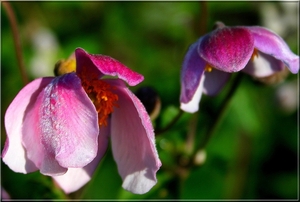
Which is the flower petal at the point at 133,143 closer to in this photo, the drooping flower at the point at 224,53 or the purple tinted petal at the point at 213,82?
the drooping flower at the point at 224,53

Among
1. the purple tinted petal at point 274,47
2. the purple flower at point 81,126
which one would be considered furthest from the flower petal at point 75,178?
the purple tinted petal at point 274,47

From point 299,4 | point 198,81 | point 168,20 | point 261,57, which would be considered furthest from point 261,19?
point 198,81

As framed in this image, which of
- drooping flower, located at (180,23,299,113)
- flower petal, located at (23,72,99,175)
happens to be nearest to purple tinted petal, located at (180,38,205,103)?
A: drooping flower, located at (180,23,299,113)

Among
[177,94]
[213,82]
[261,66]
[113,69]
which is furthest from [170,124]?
[177,94]

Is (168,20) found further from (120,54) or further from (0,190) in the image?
(0,190)

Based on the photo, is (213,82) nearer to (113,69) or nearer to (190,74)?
(190,74)

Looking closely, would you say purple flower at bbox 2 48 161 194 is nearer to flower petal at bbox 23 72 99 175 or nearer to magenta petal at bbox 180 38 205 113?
flower petal at bbox 23 72 99 175
